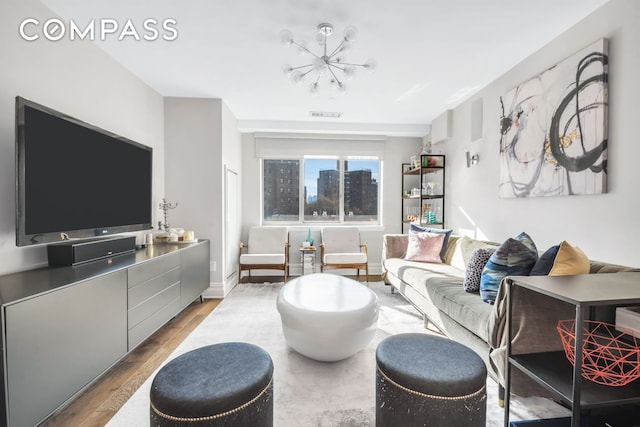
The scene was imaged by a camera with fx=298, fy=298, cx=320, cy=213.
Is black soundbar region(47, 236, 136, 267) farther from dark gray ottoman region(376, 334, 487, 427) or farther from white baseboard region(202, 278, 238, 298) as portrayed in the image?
dark gray ottoman region(376, 334, 487, 427)

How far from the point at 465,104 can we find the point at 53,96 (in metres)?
4.17

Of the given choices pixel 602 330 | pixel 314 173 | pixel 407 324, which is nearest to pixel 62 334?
pixel 407 324

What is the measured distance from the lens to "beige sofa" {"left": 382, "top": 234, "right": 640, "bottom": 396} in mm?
1527

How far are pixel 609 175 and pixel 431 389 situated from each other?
1910 millimetres

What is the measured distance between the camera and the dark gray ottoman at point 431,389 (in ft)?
4.03

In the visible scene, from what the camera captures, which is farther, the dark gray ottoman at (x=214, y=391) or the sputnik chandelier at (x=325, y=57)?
the sputnik chandelier at (x=325, y=57)

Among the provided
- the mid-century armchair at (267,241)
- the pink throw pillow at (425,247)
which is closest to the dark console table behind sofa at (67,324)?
the mid-century armchair at (267,241)

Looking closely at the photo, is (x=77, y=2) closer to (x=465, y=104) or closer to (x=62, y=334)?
(x=62, y=334)

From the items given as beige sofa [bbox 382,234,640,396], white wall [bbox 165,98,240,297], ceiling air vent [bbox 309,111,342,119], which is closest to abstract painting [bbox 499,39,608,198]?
beige sofa [bbox 382,234,640,396]

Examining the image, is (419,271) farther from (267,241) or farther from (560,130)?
(267,241)

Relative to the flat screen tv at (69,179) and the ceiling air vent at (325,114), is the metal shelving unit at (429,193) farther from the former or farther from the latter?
the flat screen tv at (69,179)

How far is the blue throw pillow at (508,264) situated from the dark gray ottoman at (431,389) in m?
0.81

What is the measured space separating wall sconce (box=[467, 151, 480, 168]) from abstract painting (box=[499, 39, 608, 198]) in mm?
575

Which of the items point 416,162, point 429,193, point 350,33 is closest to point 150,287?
point 350,33
